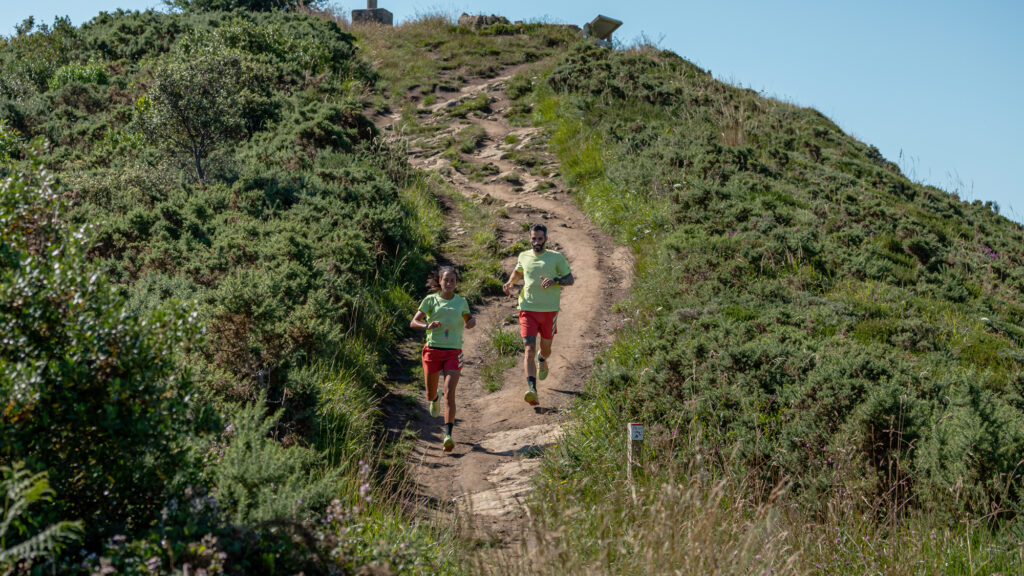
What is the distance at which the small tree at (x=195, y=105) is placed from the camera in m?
12.5

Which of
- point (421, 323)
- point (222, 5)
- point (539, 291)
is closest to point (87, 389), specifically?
point (421, 323)

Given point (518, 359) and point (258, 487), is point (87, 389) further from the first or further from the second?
point (518, 359)

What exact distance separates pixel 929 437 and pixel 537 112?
643 inches

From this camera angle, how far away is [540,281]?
28.5 feet

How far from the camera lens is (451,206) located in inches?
613

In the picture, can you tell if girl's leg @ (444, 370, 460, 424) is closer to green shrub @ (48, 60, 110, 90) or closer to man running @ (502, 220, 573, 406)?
man running @ (502, 220, 573, 406)

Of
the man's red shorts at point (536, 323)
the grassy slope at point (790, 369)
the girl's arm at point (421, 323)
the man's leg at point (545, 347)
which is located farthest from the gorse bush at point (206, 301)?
the man's leg at point (545, 347)

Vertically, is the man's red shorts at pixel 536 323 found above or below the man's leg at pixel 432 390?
above

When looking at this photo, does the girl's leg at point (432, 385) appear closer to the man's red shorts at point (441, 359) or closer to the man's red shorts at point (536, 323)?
the man's red shorts at point (441, 359)

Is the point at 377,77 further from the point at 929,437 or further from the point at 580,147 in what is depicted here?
the point at 929,437

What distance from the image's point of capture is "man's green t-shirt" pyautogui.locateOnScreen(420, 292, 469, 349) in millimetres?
7637

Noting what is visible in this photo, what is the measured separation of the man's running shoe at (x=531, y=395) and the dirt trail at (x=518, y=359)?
0.15 meters

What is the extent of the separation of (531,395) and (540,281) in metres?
1.30

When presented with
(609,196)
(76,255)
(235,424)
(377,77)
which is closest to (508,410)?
(235,424)
